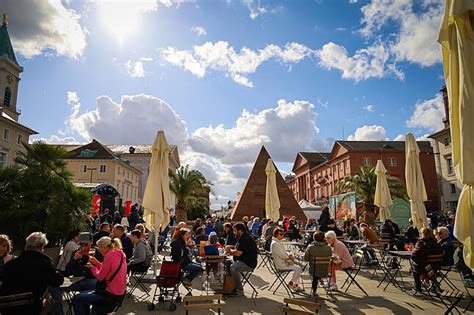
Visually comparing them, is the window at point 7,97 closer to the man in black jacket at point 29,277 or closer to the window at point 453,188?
the man in black jacket at point 29,277

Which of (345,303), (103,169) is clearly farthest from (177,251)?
(103,169)

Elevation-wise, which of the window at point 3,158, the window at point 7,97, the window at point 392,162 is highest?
the window at point 7,97

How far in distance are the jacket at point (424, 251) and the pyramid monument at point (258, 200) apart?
1778 cm

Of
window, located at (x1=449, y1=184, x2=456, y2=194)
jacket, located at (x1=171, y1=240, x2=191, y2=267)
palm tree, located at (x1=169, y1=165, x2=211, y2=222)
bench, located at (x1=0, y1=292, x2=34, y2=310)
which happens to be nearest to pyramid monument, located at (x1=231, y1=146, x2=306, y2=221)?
palm tree, located at (x1=169, y1=165, x2=211, y2=222)

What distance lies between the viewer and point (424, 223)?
30.5 feet

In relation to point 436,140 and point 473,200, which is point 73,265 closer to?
point 473,200

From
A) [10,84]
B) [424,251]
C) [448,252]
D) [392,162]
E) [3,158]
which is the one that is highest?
[10,84]

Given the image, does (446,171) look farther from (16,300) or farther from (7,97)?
(7,97)

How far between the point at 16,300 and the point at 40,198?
6454mm

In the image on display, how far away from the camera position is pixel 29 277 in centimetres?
356

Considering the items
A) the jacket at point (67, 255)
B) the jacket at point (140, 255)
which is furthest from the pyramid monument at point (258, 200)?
the jacket at point (67, 255)

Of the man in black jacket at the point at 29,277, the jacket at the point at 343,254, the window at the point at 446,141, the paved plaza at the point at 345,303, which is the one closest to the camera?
the man in black jacket at the point at 29,277

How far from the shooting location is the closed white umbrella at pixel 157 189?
8.20 metres

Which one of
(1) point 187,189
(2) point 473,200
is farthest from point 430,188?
(2) point 473,200
